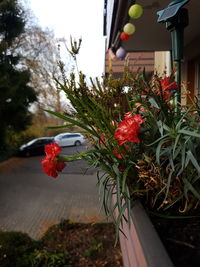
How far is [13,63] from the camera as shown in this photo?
1253cm

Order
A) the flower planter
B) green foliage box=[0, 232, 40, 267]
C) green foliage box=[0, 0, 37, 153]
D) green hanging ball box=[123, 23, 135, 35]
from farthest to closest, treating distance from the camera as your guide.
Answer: green foliage box=[0, 0, 37, 153]
green hanging ball box=[123, 23, 135, 35]
green foliage box=[0, 232, 40, 267]
the flower planter

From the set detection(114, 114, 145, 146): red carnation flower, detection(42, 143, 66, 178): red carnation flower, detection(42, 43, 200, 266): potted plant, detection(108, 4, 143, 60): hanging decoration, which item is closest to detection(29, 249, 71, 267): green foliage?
detection(42, 43, 200, 266): potted plant

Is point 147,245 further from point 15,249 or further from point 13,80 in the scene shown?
point 13,80

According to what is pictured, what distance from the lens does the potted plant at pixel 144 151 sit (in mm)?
965

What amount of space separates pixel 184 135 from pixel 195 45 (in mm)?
4032

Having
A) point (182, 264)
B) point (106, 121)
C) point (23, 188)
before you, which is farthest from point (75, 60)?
point (23, 188)

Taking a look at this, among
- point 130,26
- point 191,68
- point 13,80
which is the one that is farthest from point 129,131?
point 13,80

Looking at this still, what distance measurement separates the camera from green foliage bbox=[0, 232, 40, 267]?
2.29 m

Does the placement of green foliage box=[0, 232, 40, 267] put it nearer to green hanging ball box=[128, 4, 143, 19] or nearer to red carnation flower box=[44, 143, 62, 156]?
red carnation flower box=[44, 143, 62, 156]

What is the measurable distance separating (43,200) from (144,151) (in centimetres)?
555

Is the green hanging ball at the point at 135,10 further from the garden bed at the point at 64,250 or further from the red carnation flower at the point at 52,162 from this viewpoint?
the garden bed at the point at 64,250

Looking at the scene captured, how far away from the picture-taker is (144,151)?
1.14 metres

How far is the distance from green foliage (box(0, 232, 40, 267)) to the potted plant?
5.62ft

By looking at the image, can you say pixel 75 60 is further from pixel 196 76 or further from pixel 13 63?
pixel 13 63
